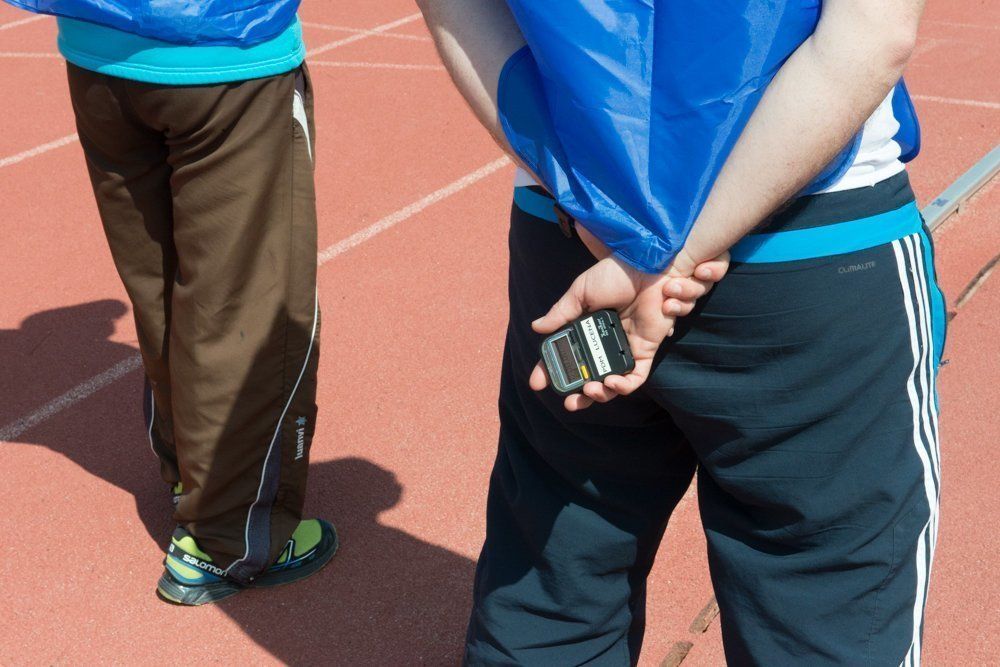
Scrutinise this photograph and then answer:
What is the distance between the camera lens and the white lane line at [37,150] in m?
6.11

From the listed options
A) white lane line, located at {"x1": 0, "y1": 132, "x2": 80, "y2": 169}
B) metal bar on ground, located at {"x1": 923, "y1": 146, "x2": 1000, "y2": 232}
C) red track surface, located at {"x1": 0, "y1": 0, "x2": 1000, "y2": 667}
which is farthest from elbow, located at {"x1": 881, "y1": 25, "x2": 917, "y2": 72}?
white lane line, located at {"x1": 0, "y1": 132, "x2": 80, "y2": 169}

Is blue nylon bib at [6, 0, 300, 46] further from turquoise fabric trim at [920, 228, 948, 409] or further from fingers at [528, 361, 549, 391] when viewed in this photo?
turquoise fabric trim at [920, 228, 948, 409]

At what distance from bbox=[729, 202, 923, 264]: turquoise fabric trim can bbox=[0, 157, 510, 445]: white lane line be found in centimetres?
294

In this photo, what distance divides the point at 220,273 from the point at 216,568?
0.81 metres

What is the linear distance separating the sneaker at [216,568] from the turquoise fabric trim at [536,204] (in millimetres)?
1664

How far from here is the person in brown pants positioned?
2354 mm

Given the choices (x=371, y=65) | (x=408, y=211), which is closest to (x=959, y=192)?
(x=408, y=211)

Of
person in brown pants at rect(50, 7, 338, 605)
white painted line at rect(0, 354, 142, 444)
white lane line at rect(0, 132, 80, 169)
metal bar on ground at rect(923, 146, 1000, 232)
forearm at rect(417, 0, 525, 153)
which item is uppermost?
forearm at rect(417, 0, 525, 153)

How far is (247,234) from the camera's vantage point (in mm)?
2455

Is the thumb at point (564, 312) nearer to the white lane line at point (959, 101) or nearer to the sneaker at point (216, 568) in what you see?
the sneaker at point (216, 568)

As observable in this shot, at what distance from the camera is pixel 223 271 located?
8.05 feet

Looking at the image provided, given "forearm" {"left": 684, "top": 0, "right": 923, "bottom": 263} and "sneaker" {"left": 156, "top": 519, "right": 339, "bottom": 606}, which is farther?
"sneaker" {"left": 156, "top": 519, "right": 339, "bottom": 606}

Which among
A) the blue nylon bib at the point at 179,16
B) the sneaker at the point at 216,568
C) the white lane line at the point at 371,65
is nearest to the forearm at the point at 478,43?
the blue nylon bib at the point at 179,16

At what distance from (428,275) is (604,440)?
313cm
